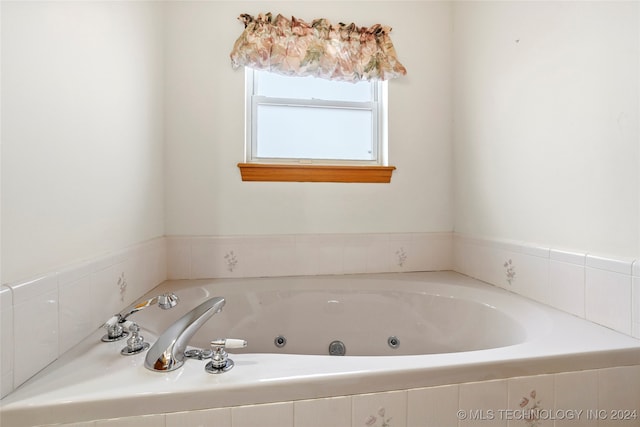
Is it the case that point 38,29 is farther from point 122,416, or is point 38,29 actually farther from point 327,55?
point 327,55

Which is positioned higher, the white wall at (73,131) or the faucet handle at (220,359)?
the white wall at (73,131)

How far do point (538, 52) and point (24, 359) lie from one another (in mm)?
1824

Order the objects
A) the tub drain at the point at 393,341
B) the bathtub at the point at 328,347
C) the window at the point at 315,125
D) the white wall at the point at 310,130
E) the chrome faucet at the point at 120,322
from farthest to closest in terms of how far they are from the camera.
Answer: the window at the point at 315,125 < the white wall at the point at 310,130 < the tub drain at the point at 393,341 < the chrome faucet at the point at 120,322 < the bathtub at the point at 328,347

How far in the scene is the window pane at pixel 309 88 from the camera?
5.41 feet

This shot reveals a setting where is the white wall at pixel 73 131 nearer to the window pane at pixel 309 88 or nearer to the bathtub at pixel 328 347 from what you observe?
the bathtub at pixel 328 347

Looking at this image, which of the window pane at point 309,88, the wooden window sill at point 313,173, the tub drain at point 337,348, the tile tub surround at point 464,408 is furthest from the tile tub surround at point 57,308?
the window pane at point 309,88

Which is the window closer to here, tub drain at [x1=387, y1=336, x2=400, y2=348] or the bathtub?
the bathtub

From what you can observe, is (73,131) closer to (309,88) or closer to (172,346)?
(172,346)

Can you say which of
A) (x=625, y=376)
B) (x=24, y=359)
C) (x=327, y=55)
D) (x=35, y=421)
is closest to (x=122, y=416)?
(x=35, y=421)

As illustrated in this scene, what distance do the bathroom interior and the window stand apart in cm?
10

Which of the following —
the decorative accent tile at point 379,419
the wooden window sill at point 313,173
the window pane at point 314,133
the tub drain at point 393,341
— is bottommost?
the tub drain at point 393,341

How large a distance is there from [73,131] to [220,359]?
29.4 inches

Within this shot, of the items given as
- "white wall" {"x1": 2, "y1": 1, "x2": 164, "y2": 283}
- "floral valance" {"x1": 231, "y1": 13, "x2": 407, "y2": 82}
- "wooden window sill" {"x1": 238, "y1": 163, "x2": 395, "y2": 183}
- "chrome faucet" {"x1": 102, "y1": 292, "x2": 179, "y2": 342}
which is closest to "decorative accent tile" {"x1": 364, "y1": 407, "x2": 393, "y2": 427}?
"chrome faucet" {"x1": 102, "y1": 292, "x2": 179, "y2": 342}

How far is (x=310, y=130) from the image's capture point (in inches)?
66.2
